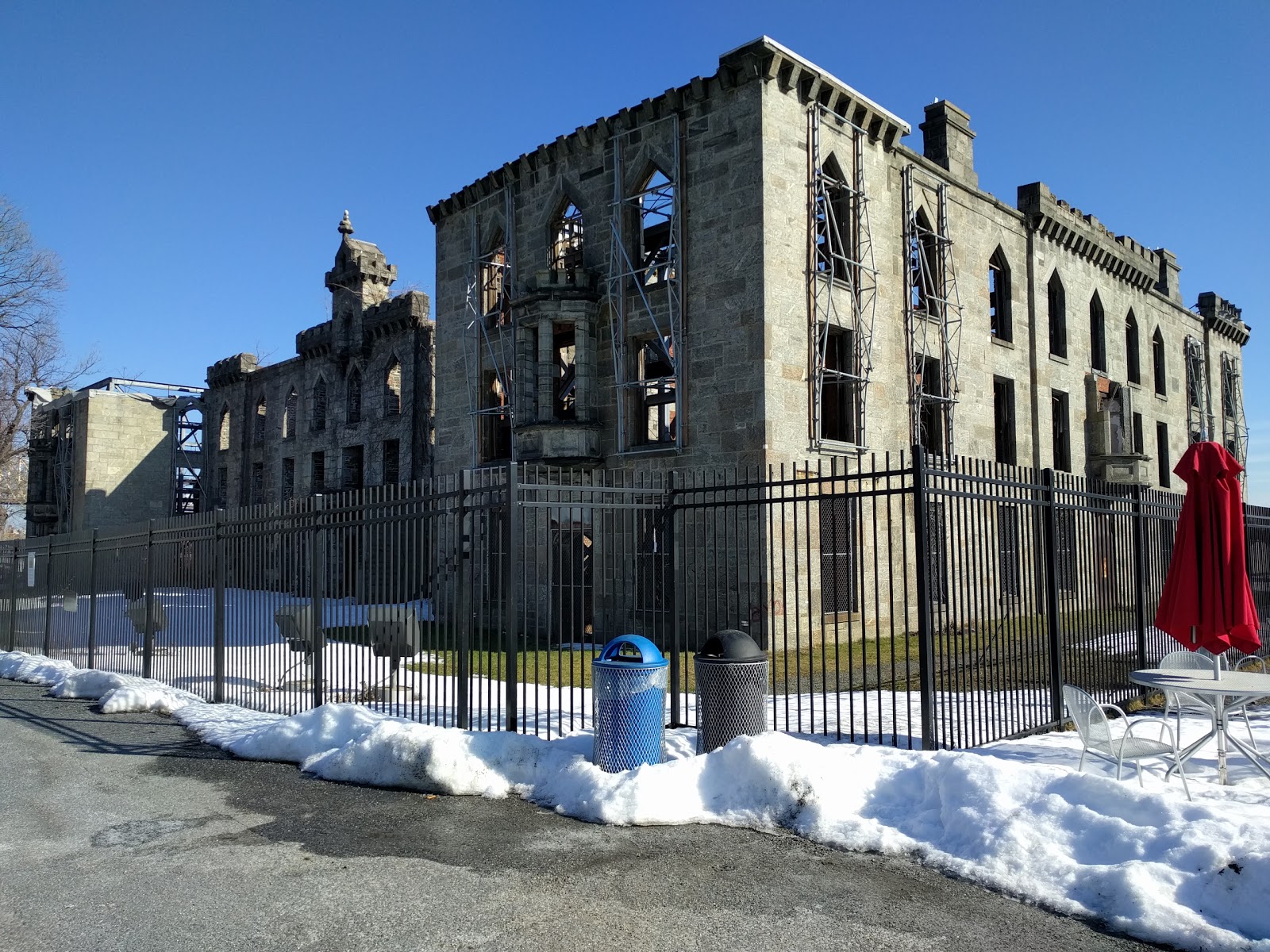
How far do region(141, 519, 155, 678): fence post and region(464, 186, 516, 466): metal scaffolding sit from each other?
28.2ft

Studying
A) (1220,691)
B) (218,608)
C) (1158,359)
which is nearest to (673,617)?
(1220,691)

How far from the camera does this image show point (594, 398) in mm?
19125

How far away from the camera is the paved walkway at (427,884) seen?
4.37 m

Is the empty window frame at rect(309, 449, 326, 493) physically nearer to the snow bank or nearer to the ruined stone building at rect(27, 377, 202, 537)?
the ruined stone building at rect(27, 377, 202, 537)

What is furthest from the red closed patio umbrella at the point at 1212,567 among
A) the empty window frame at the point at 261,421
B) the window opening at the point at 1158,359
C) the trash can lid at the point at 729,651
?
the empty window frame at the point at 261,421

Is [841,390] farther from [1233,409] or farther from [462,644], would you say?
[1233,409]

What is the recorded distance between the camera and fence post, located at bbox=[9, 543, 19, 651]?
18000mm

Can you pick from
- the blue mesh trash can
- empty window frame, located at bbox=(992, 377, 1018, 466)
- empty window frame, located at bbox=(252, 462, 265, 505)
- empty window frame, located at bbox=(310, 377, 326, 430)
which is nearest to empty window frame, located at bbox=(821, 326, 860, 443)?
empty window frame, located at bbox=(992, 377, 1018, 466)

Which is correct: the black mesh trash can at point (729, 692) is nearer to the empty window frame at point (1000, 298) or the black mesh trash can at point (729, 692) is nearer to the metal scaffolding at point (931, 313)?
the metal scaffolding at point (931, 313)

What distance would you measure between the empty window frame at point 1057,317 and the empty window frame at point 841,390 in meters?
9.50

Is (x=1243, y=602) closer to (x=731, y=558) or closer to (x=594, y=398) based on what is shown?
(x=731, y=558)

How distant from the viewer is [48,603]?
1672 centimetres

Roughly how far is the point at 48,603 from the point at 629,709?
14213mm

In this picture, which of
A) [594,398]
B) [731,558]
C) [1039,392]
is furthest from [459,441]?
[1039,392]
